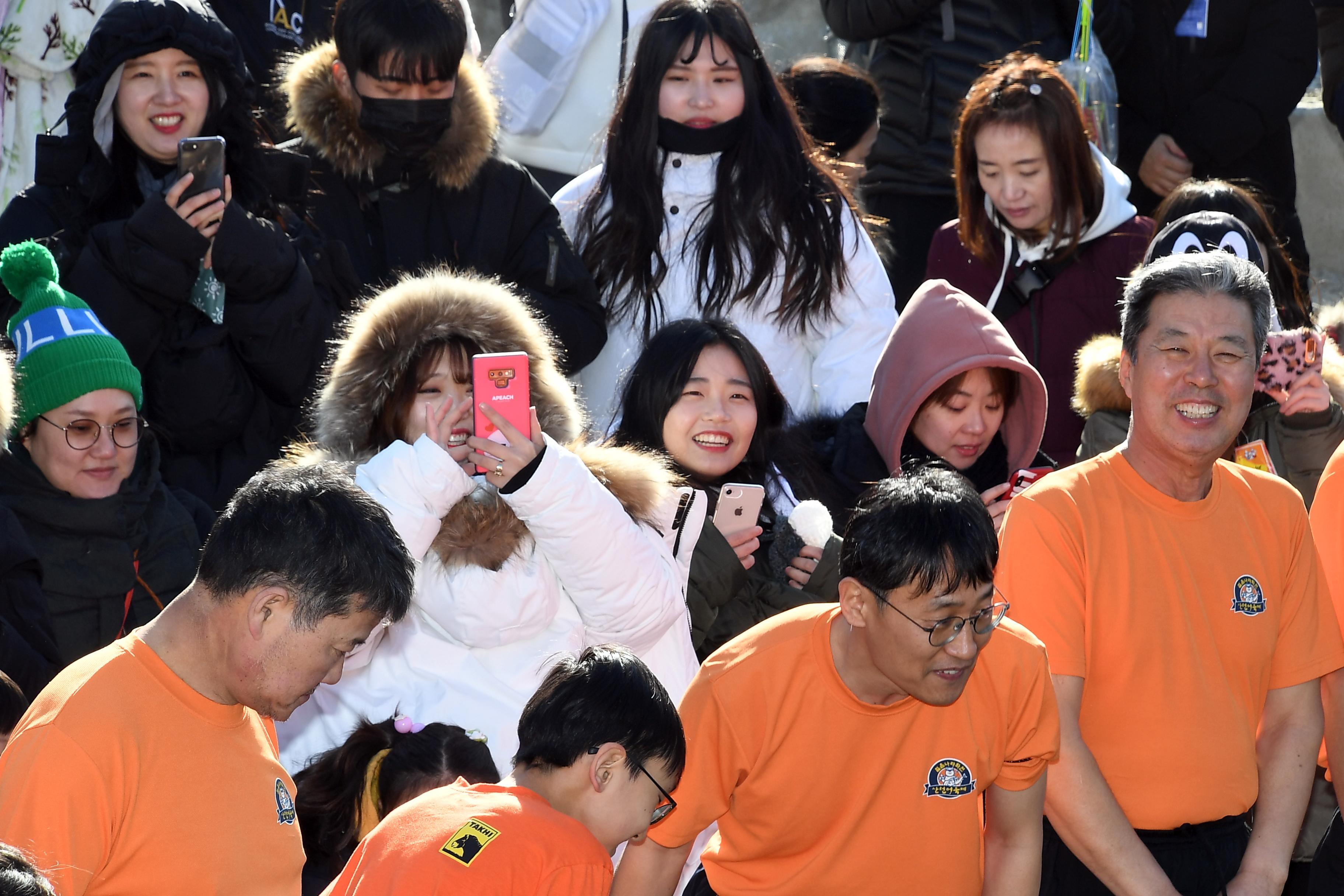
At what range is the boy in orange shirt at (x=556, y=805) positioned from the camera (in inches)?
97.5

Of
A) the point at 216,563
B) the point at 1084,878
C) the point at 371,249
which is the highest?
the point at 371,249

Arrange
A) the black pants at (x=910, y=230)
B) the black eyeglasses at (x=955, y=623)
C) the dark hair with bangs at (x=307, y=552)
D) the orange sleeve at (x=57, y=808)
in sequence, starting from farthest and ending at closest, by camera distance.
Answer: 1. the black pants at (x=910, y=230)
2. the black eyeglasses at (x=955, y=623)
3. the dark hair with bangs at (x=307, y=552)
4. the orange sleeve at (x=57, y=808)

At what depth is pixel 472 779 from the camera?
3625 millimetres

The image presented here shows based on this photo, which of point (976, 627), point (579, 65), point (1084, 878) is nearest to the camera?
point (976, 627)

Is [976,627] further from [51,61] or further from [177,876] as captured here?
[51,61]

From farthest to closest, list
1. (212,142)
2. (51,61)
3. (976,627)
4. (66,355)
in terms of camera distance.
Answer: (51,61) < (212,142) < (66,355) < (976,627)

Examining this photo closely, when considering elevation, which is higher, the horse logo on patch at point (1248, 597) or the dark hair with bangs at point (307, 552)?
the dark hair with bangs at point (307, 552)

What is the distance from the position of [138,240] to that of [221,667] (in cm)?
218

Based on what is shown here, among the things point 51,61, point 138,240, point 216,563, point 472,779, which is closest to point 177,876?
point 216,563

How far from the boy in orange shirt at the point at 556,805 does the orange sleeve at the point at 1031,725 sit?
2.42 ft

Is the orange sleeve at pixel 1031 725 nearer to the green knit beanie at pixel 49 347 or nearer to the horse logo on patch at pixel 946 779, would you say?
the horse logo on patch at pixel 946 779

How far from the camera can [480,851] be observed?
248cm

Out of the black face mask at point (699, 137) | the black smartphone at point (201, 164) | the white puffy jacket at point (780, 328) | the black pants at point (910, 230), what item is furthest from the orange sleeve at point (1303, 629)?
the black smartphone at point (201, 164)

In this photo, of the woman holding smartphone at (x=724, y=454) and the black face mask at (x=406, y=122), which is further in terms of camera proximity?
the black face mask at (x=406, y=122)
